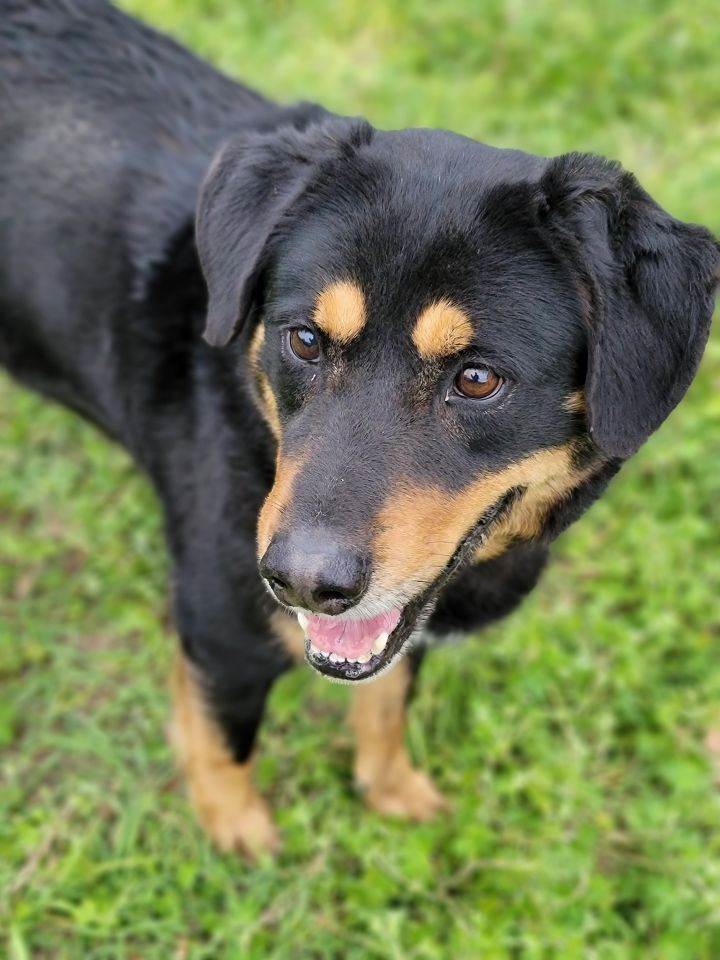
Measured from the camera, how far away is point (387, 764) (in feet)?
10.4

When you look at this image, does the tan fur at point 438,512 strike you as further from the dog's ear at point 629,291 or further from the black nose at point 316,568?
the dog's ear at point 629,291

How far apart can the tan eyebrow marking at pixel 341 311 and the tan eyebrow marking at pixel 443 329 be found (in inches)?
5.1

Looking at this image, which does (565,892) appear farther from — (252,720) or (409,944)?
(252,720)

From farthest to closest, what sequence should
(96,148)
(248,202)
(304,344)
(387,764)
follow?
(387,764) < (96,148) < (248,202) < (304,344)

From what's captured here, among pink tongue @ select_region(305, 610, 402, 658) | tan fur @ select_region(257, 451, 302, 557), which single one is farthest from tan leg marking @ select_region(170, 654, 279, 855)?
tan fur @ select_region(257, 451, 302, 557)

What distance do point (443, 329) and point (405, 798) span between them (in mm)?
1858

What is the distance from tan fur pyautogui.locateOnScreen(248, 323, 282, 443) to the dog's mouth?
486 millimetres

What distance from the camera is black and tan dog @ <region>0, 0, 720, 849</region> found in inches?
78.3

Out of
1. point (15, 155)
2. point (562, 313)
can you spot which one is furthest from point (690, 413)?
point (15, 155)

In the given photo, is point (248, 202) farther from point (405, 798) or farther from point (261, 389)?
point (405, 798)

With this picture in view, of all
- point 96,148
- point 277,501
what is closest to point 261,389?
point 277,501

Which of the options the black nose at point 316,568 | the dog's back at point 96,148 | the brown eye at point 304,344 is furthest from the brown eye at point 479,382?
the dog's back at point 96,148

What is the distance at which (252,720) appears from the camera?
2.83 metres

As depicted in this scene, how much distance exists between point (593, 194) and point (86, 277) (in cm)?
162
